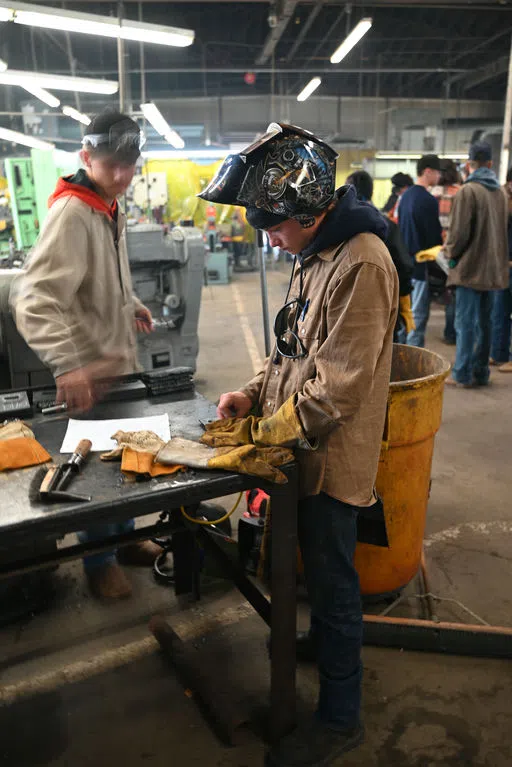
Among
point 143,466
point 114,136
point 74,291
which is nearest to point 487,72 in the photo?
point 114,136

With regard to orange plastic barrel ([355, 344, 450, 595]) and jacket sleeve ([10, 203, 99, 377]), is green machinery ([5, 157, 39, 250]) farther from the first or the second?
orange plastic barrel ([355, 344, 450, 595])

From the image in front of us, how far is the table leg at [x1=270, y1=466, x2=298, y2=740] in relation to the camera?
1.46 m

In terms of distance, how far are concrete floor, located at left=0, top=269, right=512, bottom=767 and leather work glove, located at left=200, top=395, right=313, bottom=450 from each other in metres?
0.86

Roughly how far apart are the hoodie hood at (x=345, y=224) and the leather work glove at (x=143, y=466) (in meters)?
0.62

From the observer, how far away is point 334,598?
1.55m

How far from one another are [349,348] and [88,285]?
3.80 feet

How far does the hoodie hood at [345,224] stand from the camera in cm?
142

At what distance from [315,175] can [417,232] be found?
12.9 feet

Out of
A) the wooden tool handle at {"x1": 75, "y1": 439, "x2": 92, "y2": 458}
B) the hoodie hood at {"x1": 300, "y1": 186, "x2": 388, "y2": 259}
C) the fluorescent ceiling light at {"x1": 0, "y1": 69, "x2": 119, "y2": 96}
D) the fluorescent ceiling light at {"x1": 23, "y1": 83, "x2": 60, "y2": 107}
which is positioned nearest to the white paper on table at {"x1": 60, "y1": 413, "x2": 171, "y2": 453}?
the wooden tool handle at {"x1": 75, "y1": 439, "x2": 92, "y2": 458}

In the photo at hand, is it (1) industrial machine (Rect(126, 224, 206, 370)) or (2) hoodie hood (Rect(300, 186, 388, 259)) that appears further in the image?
(1) industrial machine (Rect(126, 224, 206, 370))

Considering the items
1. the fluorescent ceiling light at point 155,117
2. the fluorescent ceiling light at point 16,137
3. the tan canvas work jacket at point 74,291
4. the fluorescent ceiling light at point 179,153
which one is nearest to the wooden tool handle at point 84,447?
the tan canvas work jacket at point 74,291

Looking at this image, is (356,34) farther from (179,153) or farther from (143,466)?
(143,466)

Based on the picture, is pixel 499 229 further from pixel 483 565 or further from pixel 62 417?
pixel 62 417

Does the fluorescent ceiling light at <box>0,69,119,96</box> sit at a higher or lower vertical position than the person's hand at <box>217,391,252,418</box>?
higher
